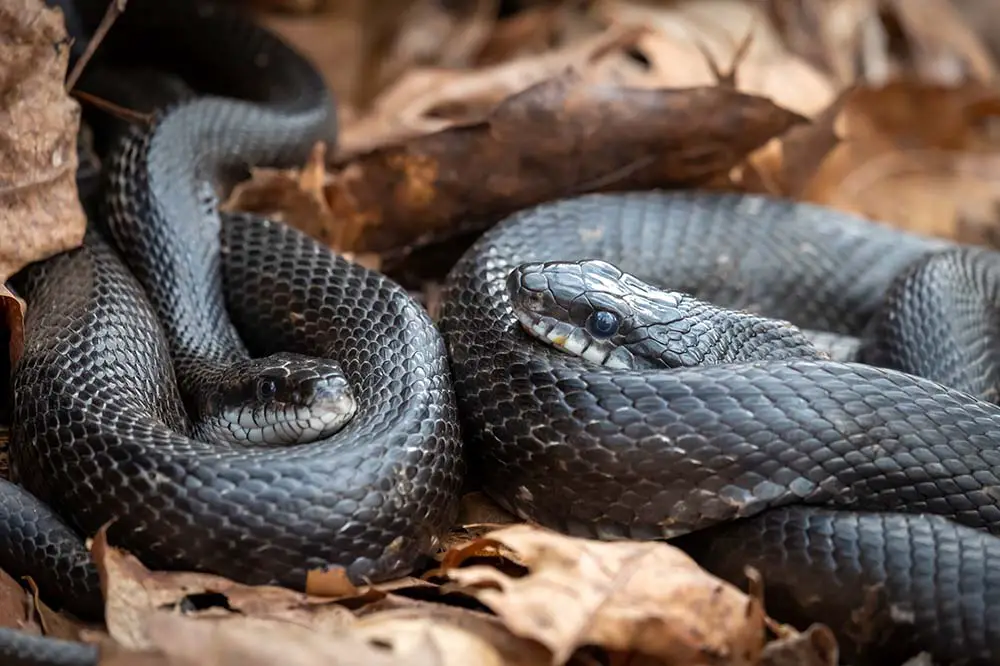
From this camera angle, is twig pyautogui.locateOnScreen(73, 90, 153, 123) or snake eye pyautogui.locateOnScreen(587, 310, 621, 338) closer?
snake eye pyautogui.locateOnScreen(587, 310, 621, 338)

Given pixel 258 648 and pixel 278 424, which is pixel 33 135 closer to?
pixel 278 424

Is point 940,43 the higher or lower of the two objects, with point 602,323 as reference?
higher

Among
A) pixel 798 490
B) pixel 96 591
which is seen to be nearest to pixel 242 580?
pixel 96 591

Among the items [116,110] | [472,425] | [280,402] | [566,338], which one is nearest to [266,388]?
[280,402]

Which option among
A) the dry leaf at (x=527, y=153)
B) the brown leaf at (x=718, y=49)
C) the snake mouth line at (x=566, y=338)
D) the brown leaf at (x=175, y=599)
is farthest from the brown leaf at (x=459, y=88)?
the brown leaf at (x=175, y=599)

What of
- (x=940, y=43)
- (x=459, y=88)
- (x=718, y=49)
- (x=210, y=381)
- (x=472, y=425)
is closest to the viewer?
(x=472, y=425)

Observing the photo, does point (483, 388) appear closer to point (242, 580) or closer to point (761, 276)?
point (242, 580)

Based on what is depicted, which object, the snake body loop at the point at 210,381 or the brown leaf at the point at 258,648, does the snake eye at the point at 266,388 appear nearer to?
the snake body loop at the point at 210,381

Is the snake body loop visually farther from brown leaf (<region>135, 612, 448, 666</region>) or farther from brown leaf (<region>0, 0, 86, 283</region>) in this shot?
brown leaf (<region>135, 612, 448, 666</region>)

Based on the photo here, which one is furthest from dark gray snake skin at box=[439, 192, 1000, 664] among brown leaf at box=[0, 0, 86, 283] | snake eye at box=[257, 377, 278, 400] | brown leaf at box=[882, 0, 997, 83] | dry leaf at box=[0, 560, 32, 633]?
brown leaf at box=[882, 0, 997, 83]
